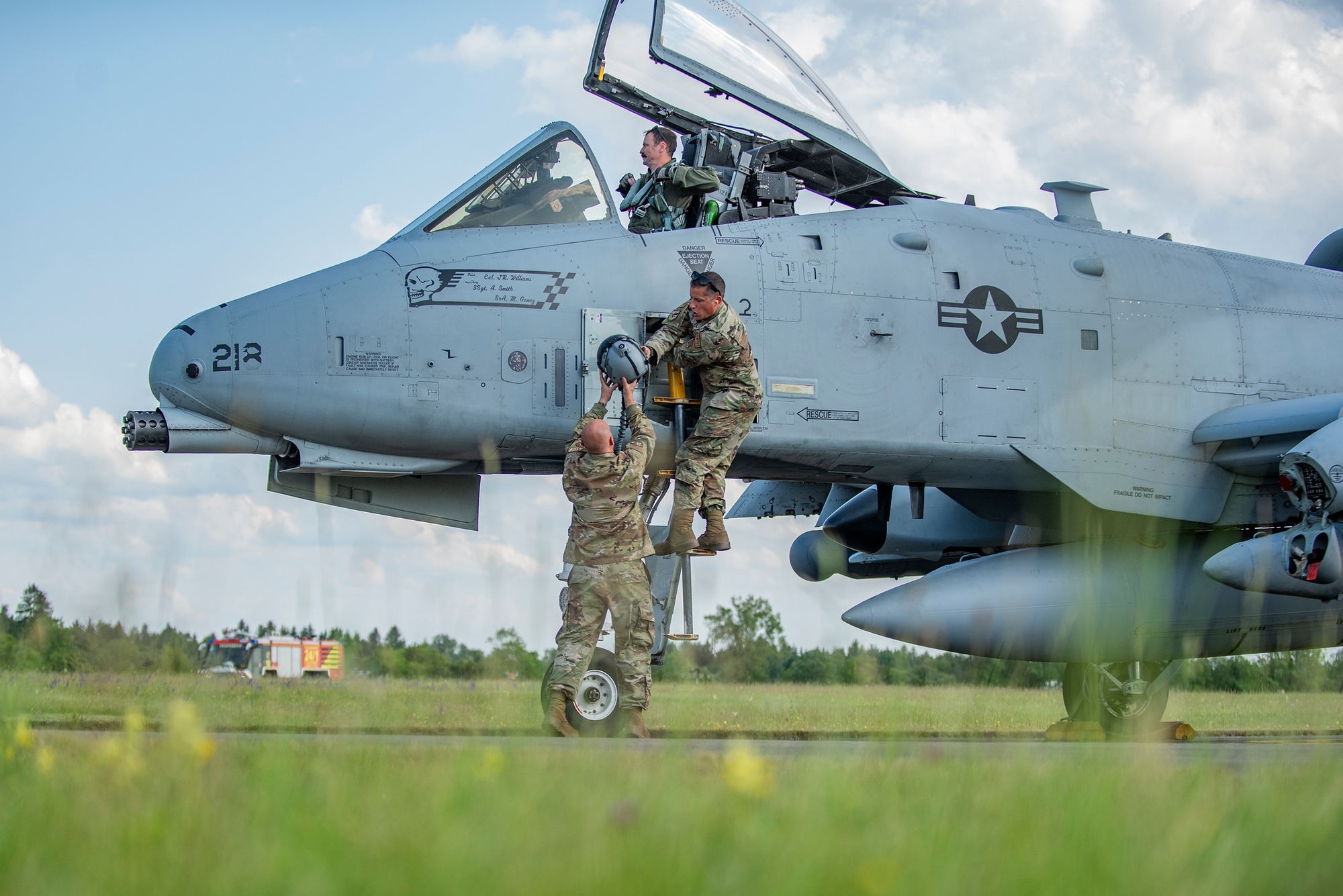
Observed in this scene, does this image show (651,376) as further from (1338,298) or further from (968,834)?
(1338,298)

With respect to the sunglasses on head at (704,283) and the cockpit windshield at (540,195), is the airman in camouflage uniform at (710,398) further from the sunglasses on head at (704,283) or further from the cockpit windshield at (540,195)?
the cockpit windshield at (540,195)

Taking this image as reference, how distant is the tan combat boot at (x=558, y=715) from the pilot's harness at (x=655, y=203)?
3499 mm

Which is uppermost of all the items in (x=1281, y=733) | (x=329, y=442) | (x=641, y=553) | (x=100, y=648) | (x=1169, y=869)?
(x=329, y=442)

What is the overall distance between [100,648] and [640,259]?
4.47 m

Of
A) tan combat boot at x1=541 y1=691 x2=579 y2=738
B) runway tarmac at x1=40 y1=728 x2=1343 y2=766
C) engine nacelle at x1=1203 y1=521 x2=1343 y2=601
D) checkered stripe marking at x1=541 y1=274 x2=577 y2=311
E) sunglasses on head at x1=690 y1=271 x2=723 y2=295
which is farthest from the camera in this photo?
engine nacelle at x1=1203 y1=521 x2=1343 y2=601

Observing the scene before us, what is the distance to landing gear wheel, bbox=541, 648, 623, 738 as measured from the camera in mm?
7098

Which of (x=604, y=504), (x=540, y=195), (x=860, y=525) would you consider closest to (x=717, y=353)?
(x=604, y=504)

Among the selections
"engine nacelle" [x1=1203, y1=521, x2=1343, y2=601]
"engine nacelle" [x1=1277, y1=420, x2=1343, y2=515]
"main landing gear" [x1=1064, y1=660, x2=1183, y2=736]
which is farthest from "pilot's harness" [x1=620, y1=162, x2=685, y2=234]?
"main landing gear" [x1=1064, y1=660, x2=1183, y2=736]

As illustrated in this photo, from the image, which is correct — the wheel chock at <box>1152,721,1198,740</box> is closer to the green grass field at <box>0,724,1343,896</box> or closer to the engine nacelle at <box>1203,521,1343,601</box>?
the engine nacelle at <box>1203,521,1343,601</box>

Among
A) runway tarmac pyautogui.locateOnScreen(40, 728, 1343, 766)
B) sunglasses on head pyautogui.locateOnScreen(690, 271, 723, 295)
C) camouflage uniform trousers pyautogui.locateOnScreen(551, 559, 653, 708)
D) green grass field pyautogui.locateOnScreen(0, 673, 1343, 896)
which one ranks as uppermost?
sunglasses on head pyautogui.locateOnScreen(690, 271, 723, 295)

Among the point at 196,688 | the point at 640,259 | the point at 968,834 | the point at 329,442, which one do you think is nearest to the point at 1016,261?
the point at 640,259

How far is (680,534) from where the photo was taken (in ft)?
24.6

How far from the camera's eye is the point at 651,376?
25.8 feet

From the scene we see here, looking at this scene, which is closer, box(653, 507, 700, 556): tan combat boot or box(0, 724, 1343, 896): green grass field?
box(0, 724, 1343, 896): green grass field
